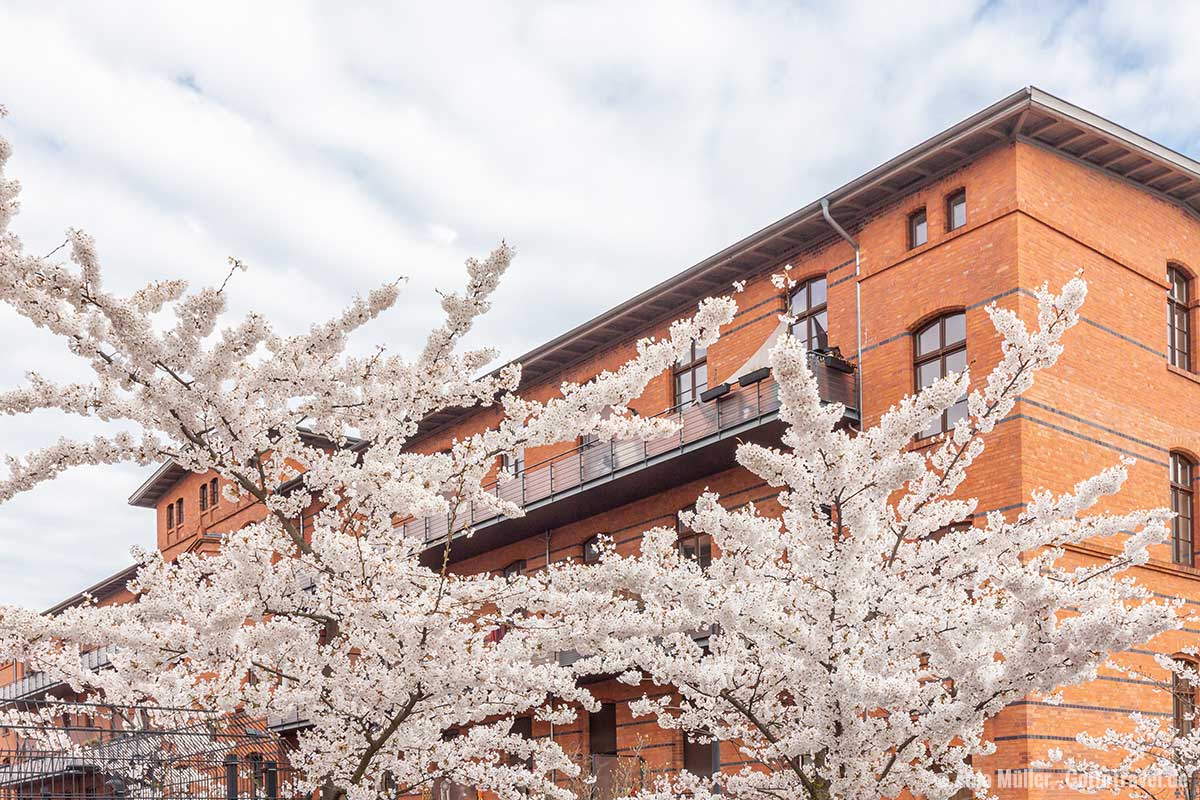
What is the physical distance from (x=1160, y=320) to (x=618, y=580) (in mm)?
16609

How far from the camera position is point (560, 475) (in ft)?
89.7

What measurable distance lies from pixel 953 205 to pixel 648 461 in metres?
7.60

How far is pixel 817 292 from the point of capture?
23.6 m

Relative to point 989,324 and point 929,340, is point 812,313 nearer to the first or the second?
point 929,340

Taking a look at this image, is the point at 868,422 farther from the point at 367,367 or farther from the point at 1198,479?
the point at 367,367

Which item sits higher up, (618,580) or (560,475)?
(560,475)

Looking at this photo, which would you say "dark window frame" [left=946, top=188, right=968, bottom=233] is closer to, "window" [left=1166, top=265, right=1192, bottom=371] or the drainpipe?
the drainpipe

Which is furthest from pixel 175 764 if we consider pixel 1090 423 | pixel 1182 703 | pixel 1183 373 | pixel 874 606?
pixel 1183 373

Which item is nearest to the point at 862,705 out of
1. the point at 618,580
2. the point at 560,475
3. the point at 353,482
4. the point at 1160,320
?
the point at 618,580

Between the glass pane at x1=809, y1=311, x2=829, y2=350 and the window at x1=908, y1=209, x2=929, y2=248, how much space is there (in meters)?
2.27

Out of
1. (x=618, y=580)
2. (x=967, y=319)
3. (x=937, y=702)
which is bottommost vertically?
(x=937, y=702)

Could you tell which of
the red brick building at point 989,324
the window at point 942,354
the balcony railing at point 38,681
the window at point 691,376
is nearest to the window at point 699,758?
the red brick building at point 989,324

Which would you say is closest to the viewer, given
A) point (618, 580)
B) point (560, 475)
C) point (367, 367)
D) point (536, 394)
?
point (618, 580)

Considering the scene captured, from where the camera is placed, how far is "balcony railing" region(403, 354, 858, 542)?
21.6 meters
